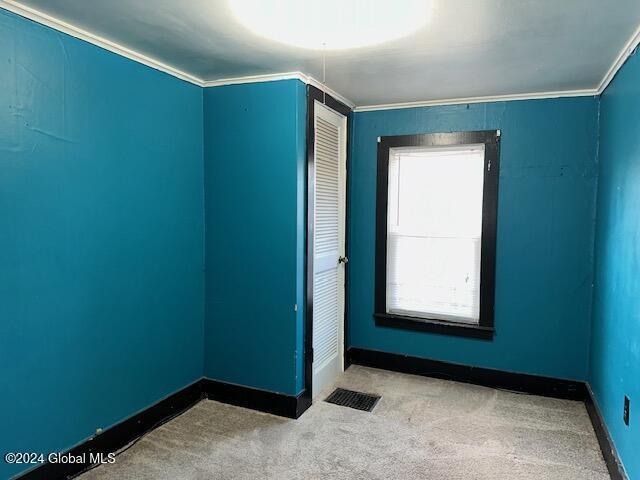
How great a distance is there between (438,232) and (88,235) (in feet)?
8.12

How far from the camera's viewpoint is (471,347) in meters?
3.49

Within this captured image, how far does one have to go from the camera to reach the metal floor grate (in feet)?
10.0

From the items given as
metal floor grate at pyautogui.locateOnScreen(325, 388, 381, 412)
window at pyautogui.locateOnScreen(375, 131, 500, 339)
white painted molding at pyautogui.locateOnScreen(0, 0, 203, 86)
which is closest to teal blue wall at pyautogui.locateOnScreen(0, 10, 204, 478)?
white painted molding at pyautogui.locateOnScreen(0, 0, 203, 86)

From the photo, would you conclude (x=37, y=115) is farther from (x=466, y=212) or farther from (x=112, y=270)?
(x=466, y=212)

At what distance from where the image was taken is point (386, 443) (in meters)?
2.58

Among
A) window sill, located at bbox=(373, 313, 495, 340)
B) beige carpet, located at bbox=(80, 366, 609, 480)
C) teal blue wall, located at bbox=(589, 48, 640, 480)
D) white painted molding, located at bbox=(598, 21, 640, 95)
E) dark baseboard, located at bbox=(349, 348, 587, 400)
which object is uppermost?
white painted molding, located at bbox=(598, 21, 640, 95)

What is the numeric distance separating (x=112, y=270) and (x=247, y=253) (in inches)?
33.4

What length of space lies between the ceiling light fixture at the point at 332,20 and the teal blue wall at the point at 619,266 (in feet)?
3.74

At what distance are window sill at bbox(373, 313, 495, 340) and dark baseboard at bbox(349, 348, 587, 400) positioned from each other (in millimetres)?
250

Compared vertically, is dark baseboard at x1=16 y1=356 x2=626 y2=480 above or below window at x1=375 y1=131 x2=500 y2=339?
below

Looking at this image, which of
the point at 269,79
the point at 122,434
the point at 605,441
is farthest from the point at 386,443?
the point at 269,79

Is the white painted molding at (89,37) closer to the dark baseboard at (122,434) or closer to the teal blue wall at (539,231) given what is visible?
the teal blue wall at (539,231)

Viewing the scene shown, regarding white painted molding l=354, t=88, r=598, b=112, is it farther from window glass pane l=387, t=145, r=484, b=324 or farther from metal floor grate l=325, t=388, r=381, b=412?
metal floor grate l=325, t=388, r=381, b=412

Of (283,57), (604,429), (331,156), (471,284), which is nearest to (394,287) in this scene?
(471,284)
